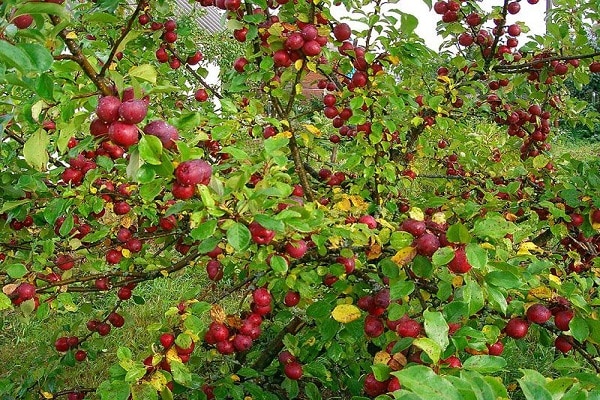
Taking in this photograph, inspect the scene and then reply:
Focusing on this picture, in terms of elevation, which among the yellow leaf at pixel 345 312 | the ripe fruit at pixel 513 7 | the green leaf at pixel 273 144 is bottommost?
the yellow leaf at pixel 345 312

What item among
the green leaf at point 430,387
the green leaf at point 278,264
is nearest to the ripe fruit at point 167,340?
the green leaf at point 278,264

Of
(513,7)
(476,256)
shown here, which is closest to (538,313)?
(476,256)

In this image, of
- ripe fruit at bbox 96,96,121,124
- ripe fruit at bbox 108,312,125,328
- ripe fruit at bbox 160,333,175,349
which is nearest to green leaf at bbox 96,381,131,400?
ripe fruit at bbox 160,333,175,349

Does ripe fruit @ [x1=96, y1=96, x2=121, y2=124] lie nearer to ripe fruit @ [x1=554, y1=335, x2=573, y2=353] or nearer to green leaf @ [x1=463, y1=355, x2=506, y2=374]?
green leaf @ [x1=463, y1=355, x2=506, y2=374]

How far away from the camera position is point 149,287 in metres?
3.95

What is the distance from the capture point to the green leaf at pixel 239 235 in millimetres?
1007

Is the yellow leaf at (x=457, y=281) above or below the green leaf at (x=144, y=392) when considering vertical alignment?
above

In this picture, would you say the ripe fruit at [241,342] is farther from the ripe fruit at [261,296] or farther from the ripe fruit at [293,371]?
the ripe fruit at [293,371]

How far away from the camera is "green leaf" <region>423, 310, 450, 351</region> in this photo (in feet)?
3.09

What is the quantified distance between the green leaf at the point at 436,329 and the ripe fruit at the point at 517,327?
1.14 ft

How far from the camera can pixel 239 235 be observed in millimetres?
1020

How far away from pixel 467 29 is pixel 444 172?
29.3 inches

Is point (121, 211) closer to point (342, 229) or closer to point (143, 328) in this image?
point (342, 229)

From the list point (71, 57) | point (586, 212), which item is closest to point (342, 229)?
point (71, 57)
